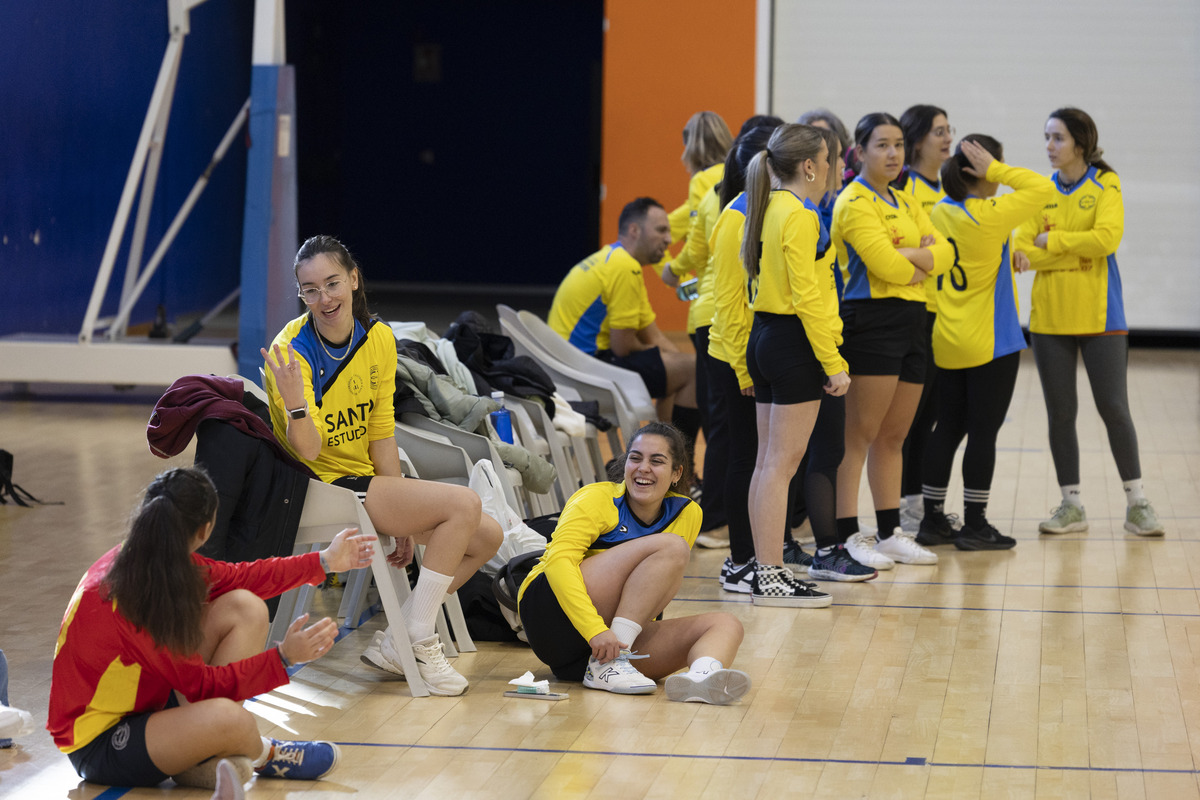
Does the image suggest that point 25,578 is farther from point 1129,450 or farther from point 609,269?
point 1129,450

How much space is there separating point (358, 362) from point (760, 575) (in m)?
1.42

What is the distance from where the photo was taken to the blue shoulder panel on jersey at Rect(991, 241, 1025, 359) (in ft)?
15.7

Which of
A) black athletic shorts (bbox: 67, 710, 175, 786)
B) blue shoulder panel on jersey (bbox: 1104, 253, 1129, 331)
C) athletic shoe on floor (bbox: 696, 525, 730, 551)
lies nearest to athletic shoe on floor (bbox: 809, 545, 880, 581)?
athletic shoe on floor (bbox: 696, 525, 730, 551)

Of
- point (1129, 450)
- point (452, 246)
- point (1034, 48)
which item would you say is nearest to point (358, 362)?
point (1129, 450)

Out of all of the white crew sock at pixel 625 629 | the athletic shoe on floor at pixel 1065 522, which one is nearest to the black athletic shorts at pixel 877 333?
the athletic shoe on floor at pixel 1065 522

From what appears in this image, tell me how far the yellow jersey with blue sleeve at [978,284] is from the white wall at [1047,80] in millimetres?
6299

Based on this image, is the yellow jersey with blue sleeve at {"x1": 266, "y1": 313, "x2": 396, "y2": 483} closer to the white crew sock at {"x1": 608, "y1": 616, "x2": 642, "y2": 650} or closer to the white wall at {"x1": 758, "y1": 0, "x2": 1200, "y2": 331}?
the white crew sock at {"x1": 608, "y1": 616, "x2": 642, "y2": 650}

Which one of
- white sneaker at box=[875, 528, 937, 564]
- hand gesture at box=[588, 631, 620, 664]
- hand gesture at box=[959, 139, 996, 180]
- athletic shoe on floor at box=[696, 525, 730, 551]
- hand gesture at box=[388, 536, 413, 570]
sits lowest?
athletic shoe on floor at box=[696, 525, 730, 551]

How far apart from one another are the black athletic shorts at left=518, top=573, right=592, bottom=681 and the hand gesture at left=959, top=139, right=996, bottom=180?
234cm

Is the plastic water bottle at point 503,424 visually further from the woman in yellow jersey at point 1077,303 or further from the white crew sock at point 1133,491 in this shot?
the white crew sock at point 1133,491

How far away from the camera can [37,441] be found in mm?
6746

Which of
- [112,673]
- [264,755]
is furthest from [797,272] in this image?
[112,673]

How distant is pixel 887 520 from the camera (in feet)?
15.5

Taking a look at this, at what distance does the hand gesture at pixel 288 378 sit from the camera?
319cm
